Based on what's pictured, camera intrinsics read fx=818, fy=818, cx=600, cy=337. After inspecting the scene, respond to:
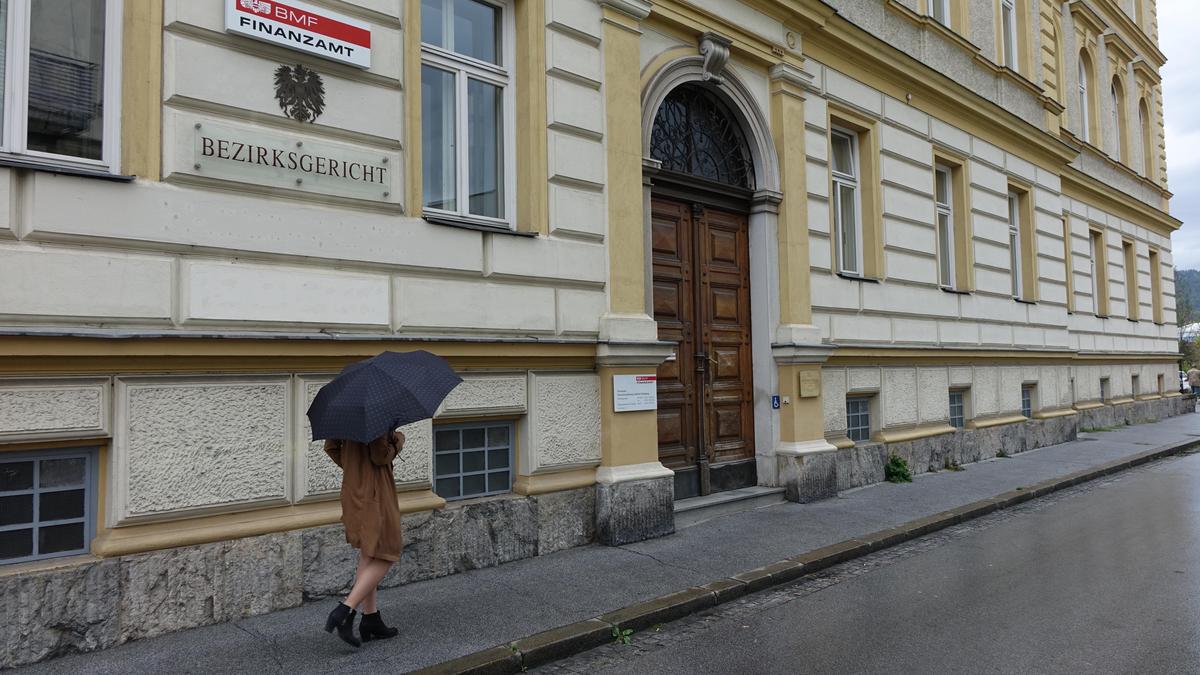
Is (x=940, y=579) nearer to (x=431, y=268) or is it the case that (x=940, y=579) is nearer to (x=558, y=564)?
(x=558, y=564)

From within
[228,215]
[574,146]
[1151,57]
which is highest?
[1151,57]

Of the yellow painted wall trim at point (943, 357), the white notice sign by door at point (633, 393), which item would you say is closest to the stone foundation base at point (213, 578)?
the white notice sign by door at point (633, 393)

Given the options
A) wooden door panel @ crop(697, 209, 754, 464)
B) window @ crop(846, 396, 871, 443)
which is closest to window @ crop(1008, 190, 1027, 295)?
window @ crop(846, 396, 871, 443)

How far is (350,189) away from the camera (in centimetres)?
612

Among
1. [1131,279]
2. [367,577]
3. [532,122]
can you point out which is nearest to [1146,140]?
[1131,279]

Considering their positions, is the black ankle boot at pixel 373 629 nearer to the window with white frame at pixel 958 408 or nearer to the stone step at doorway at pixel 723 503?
the stone step at doorway at pixel 723 503

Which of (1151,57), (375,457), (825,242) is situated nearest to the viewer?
(375,457)

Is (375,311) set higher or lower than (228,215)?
lower

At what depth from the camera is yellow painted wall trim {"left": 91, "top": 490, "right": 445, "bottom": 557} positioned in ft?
16.3

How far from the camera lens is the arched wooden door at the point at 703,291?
9.07 meters

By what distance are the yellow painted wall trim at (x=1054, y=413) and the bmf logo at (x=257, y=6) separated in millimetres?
14999

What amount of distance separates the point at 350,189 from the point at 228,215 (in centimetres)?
94

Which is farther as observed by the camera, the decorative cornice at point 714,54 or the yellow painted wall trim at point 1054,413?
the yellow painted wall trim at point 1054,413

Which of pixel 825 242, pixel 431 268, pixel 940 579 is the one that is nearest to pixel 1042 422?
pixel 825 242
